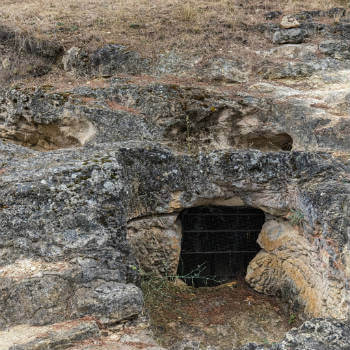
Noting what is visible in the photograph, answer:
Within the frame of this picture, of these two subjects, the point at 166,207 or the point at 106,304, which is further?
the point at 166,207

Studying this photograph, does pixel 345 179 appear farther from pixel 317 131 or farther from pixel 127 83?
pixel 127 83

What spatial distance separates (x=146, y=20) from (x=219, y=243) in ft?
25.8

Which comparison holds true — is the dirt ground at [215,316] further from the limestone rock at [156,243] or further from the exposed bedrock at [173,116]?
the exposed bedrock at [173,116]

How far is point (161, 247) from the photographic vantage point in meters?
6.66

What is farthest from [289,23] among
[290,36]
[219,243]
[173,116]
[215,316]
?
[215,316]

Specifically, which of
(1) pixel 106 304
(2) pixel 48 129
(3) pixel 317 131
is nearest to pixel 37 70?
(2) pixel 48 129

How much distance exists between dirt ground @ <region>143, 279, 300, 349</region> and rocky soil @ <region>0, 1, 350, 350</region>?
0.04 m

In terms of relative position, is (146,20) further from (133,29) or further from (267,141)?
(267,141)

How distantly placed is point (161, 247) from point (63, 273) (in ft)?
7.71

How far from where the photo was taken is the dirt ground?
5.70 m

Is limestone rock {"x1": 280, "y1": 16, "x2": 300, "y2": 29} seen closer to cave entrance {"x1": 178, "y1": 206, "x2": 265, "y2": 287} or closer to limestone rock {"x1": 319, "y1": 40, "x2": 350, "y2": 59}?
limestone rock {"x1": 319, "y1": 40, "x2": 350, "y2": 59}

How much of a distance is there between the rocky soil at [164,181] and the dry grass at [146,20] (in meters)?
0.65

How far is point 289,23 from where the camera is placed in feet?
37.4

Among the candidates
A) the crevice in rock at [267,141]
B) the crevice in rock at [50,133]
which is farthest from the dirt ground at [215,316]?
the crevice in rock at [50,133]
